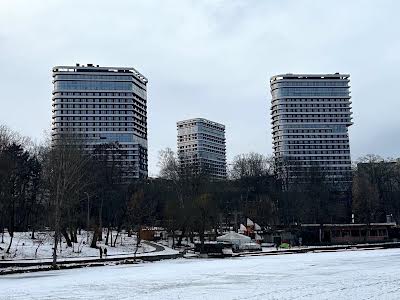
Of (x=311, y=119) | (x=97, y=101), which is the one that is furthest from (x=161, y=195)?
(x=311, y=119)

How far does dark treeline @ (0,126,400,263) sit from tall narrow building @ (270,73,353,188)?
2545 inches

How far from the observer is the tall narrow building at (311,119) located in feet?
595

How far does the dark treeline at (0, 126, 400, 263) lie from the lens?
5281 cm

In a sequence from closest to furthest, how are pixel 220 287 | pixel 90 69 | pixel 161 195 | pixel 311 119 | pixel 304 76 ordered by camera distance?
1. pixel 220 287
2. pixel 161 195
3. pixel 90 69
4. pixel 311 119
5. pixel 304 76

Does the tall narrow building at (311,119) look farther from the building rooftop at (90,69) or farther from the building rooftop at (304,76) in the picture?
the building rooftop at (90,69)

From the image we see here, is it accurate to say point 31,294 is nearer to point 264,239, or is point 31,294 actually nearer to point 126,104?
point 264,239

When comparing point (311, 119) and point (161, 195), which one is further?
point (311, 119)

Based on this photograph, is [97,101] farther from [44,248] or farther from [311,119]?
[44,248]

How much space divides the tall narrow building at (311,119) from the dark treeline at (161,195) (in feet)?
212

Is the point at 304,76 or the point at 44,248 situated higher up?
the point at 304,76

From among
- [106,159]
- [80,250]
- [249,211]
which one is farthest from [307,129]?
[80,250]

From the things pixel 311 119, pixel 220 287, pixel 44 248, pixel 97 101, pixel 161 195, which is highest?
pixel 97 101

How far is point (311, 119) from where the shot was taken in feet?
601

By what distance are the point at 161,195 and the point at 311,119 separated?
104 meters
